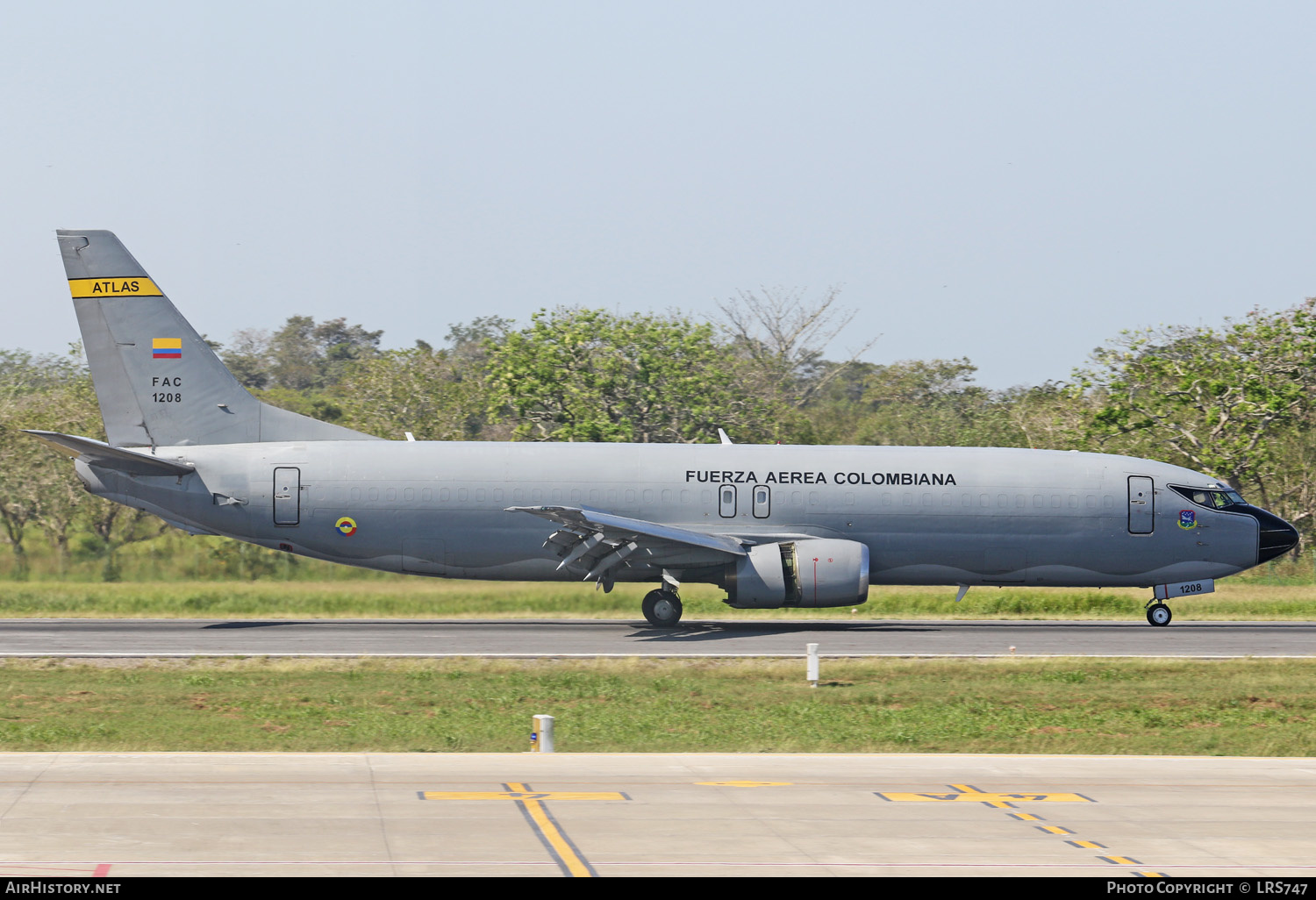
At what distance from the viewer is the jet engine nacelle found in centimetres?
2686

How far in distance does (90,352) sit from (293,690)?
14038mm

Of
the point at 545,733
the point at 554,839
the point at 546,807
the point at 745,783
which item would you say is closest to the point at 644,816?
the point at 546,807

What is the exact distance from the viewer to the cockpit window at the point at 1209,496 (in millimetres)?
29000

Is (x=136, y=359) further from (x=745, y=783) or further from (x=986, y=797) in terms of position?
(x=986, y=797)

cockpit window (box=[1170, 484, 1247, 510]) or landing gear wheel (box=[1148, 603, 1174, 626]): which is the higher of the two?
cockpit window (box=[1170, 484, 1247, 510])

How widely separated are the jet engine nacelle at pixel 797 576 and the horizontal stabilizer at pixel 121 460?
1238 centimetres

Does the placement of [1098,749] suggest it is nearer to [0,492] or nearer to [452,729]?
[452,729]

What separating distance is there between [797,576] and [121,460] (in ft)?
48.5

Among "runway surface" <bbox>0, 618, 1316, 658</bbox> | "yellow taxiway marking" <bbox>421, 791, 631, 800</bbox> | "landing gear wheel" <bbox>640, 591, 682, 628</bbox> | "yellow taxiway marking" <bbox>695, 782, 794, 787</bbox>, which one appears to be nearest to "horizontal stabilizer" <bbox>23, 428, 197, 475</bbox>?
"runway surface" <bbox>0, 618, 1316, 658</bbox>

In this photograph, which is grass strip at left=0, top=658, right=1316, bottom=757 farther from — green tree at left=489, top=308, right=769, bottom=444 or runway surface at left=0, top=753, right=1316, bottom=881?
green tree at left=489, top=308, right=769, bottom=444

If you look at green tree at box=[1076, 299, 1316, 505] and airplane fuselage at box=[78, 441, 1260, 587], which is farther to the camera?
green tree at box=[1076, 299, 1316, 505]

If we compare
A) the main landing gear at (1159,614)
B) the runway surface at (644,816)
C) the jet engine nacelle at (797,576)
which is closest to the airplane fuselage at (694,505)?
the jet engine nacelle at (797,576)

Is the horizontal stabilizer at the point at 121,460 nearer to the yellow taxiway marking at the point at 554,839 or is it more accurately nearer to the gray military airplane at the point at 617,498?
the gray military airplane at the point at 617,498

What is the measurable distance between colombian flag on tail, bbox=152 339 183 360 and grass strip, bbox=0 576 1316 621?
6.32 meters
